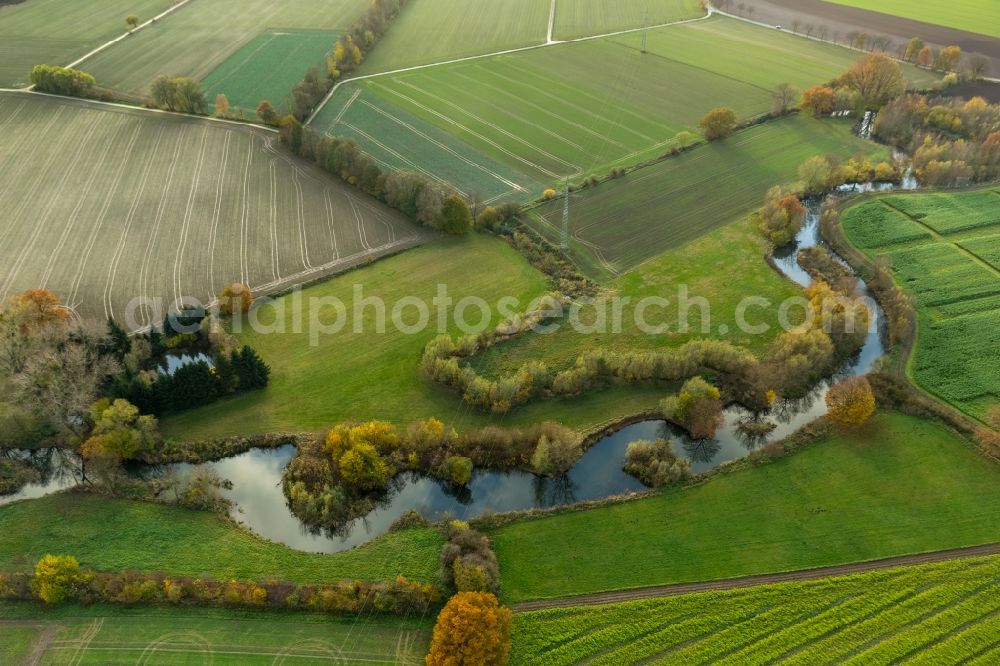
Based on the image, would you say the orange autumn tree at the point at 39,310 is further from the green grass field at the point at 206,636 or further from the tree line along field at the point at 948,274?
the tree line along field at the point at 948,274

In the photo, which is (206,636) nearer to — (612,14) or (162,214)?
(162,214)

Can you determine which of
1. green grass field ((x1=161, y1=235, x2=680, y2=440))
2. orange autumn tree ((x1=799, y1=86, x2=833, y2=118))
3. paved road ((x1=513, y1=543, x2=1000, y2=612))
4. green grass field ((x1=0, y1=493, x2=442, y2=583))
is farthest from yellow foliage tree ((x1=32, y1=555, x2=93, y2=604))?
orange autumn tree ((x1=799, y1=86, x2=833, y2=118))

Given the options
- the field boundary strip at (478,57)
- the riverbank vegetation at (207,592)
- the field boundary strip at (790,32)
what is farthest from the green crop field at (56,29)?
the field boundary strip at (790,32)

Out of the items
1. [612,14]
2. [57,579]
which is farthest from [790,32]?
[57,579]

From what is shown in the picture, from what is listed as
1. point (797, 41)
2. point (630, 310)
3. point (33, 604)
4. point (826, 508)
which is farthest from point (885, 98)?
point (33, 604)

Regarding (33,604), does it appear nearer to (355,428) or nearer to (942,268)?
(355,428)

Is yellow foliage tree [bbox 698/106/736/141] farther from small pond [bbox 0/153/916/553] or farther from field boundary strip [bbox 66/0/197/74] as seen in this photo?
field boundary strip [bbox 66/0/197/74]

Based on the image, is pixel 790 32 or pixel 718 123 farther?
pixel 790 32
